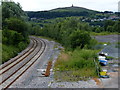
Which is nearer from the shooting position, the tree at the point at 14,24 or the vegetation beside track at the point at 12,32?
the vegetation beside track at the point at 12,32

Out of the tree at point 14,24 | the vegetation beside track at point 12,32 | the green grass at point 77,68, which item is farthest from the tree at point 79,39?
the tree at point 14,24

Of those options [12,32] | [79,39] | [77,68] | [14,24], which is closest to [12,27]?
[14,24]

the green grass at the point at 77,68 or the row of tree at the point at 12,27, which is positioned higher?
the row of tree at the point at 12,27

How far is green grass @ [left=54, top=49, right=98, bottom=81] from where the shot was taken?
47.3 ft

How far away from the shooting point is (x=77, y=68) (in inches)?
659

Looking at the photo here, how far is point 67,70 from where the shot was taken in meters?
16.6

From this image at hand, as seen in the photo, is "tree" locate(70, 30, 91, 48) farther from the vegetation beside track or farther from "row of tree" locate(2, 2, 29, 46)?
"row of tree" locate(2, 2, 29, 46)

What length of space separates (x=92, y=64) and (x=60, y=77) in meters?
3.53

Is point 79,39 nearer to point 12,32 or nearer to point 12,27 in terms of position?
point 12,32

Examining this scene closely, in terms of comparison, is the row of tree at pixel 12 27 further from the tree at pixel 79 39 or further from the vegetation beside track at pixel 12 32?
the tree at pixel 79 39

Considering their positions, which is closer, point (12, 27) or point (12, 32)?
point (12, 32)

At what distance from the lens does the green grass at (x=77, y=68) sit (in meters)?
14.4

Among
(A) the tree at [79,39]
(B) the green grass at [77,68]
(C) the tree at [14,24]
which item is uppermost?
(C) the tree at [14,24]

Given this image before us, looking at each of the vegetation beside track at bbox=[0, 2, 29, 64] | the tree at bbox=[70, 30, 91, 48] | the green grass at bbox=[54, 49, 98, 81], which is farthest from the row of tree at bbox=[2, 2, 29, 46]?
the green grass at bbox=[54, 49, 98, 81]
